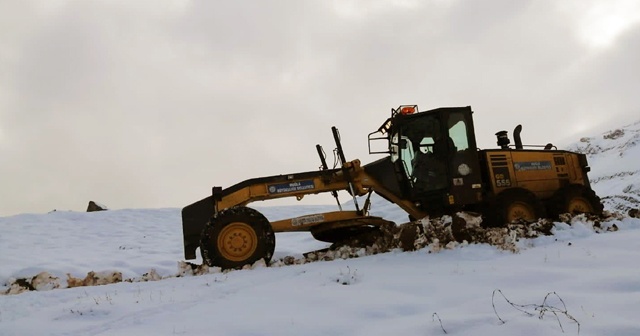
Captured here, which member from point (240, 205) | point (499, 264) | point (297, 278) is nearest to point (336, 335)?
point (297, 278)

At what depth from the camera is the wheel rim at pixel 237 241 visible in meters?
7.59

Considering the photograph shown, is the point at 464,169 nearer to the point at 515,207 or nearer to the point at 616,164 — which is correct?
the point at 515,207

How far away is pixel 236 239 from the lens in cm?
766

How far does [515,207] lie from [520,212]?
152mm

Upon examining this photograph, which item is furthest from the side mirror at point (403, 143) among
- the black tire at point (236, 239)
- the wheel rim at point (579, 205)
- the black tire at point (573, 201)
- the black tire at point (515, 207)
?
the wheel rim at point (579, 205)

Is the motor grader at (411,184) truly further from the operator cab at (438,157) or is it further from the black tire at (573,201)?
the black tire at (573,201)

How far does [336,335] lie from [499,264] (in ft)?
9.85

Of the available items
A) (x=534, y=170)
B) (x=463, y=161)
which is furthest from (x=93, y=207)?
(x=534, y=170)

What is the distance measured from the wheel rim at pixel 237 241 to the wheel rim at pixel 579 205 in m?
6.95

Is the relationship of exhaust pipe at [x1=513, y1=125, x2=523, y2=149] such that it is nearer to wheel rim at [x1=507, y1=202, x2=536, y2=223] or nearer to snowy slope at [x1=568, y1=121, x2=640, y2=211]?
wheel rim at [x1=507, y1=202, x2=536, y2=223]

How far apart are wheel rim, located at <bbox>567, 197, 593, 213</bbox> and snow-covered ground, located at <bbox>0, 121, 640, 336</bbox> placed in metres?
1.62

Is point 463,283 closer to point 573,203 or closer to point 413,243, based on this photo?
point 413,243

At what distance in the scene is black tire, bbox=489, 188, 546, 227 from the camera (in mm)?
8805

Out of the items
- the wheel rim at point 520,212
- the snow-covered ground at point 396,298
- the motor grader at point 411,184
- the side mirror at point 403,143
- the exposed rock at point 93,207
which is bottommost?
the snow-covered ground at point 396,298
